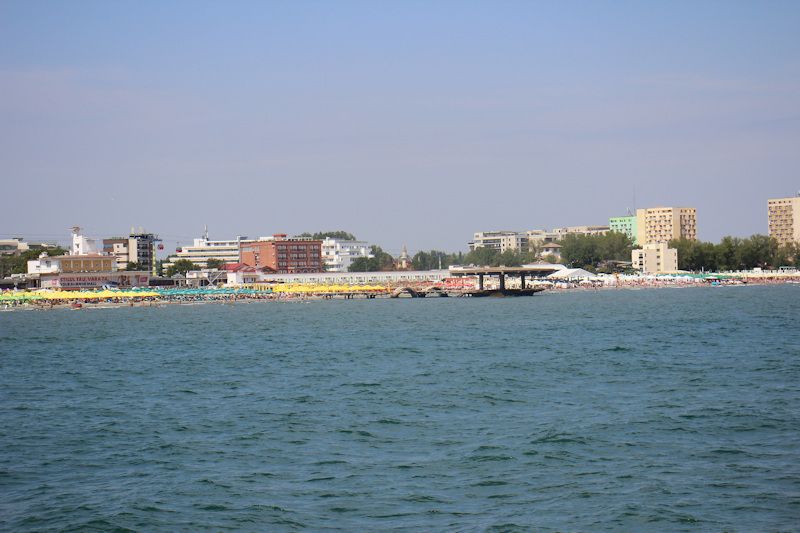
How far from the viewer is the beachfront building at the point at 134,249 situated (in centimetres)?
16112

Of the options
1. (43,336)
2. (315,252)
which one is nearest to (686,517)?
(43,336)

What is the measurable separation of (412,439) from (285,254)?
143642 millimetres

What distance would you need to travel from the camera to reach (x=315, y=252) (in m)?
167

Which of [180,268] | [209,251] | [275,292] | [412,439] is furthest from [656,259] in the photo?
[412,439]

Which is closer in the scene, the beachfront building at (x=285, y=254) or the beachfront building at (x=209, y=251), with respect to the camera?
the beachfront building at (x=285, y=254)

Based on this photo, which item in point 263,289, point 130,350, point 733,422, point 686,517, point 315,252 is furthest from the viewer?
point 315,252

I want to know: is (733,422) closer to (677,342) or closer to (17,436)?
(17,436)

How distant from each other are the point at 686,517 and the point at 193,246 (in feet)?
590

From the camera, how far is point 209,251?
184500 mm

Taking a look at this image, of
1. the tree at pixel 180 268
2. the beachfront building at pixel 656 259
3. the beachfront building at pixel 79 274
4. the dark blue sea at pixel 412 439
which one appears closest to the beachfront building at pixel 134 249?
the tree at pixel 180 268

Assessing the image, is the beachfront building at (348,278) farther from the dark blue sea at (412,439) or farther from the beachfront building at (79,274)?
the dark blue sea at (412,439)

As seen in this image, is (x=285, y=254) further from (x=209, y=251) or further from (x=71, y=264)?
(x=71, y=264)

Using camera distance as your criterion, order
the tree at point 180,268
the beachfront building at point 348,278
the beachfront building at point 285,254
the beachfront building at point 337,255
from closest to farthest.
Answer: the beachfront building at point 348,278 → the tree at point 180,268 → the beachfront building at point 285,254 → the beachfront building at point 337,255

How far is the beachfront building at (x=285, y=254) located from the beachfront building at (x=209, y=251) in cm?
1163
